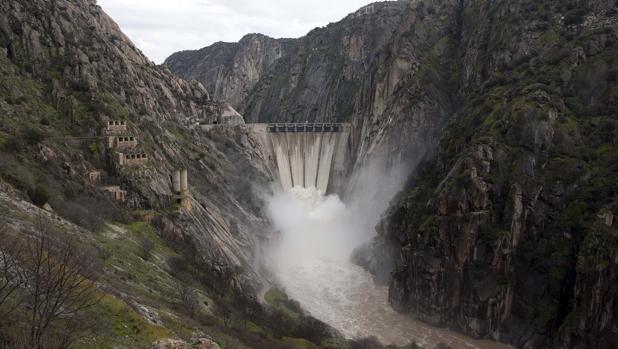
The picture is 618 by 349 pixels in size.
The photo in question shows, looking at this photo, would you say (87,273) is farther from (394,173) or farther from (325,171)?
(325,171)

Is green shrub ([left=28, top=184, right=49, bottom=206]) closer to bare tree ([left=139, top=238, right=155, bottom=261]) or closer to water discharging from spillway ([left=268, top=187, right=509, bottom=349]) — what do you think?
bare tree ([left=139, top=238, right=155, bottom=261])

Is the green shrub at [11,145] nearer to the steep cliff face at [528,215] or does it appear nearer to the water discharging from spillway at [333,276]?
the water discharging from spillway at [333,276]

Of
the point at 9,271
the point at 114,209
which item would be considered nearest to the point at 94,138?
the point at 114,209

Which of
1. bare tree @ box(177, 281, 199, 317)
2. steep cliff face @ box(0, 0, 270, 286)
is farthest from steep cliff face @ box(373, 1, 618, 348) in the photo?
bare tree @ box(177, 281, 199, 317)

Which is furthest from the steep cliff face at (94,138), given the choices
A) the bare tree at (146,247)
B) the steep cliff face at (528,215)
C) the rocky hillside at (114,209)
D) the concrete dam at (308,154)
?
the concrete dam at (308,154)

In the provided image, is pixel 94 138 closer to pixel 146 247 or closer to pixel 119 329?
pixel 146 247

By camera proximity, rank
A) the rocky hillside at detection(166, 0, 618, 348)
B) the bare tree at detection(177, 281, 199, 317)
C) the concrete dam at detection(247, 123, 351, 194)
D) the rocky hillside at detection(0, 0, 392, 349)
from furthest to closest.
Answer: the concrete dam at detection(247, 123, 351, 194) < the rocky hillside at detection(166, 0, 618, 348) < the bare tree at detection(177, 281, 199, 317) < the rocky hillside at detection(0, 0, 392, 349)
